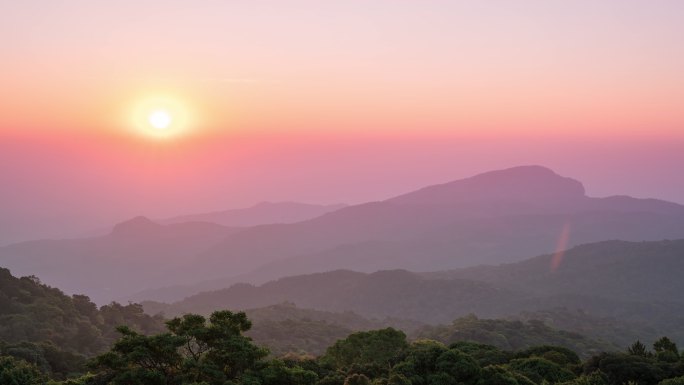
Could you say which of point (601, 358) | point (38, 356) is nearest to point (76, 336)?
point (38, 356)

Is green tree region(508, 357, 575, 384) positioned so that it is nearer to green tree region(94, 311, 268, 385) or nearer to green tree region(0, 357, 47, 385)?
green tree region(94, 311, 268, 385)

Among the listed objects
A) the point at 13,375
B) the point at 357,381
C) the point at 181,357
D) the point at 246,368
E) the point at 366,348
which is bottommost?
the point at 366,348

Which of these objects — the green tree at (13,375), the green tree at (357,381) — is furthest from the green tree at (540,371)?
the green tree at (13,375)

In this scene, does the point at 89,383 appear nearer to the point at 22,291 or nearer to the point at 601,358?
the point at 601,358

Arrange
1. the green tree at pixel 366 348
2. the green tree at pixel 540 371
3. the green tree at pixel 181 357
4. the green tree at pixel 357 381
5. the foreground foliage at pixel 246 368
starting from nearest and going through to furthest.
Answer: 1. the green tree at pixel 181 357
2. the foreground foliage at pixel 246 368
3. the green tree at pixel 357 381
4. the green tree at pixel 540 371
5. the green tree at pixel 366 348

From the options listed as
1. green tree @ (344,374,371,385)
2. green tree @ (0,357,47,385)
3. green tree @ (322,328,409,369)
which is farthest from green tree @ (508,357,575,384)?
green tree @ (0,357,47,385)

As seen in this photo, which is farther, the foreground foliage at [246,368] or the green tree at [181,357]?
the foreground foliage at [246,368]

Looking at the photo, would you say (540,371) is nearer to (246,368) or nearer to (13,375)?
(246,368)

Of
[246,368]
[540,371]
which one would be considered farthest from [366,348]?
[246,368]

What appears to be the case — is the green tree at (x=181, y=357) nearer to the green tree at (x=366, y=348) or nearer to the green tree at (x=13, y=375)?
the green tree at (x=13, y=375)

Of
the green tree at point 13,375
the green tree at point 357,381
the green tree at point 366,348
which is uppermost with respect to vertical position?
the green tree at point 13,375

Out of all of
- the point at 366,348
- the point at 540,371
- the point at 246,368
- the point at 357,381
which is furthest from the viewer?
the point at 366,348
